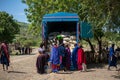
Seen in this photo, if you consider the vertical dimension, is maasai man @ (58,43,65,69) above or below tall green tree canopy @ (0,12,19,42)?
above

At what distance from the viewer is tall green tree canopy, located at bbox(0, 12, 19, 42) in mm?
64406

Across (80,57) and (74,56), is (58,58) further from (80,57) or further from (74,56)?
(74,56)

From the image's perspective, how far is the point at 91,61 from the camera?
96.5ft

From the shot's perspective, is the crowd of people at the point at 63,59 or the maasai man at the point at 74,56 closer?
the crowd of people at the point at 63,59

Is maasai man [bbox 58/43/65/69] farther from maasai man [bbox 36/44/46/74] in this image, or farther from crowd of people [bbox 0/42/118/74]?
maasai man [bbox 36/44/46/74]

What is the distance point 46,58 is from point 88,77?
3.16 meters

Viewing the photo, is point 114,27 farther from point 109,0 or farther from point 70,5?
point 70,5

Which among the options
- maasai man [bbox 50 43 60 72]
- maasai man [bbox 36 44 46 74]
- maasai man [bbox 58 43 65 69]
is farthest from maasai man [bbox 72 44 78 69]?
maasai man [bbox 36 44 46 74]

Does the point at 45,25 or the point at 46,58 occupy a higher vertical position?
the point at 45,25

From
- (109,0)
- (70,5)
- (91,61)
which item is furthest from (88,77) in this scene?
(70,5)

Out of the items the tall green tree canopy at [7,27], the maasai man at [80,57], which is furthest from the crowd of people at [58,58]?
the tall green tree canopy at [7,27]

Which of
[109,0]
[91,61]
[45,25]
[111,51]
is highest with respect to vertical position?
[109,0]

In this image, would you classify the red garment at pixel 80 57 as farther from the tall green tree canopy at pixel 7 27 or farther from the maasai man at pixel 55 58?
the tall green tree canopy at pixel 7 27

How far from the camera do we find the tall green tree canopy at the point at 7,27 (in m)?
64.4
